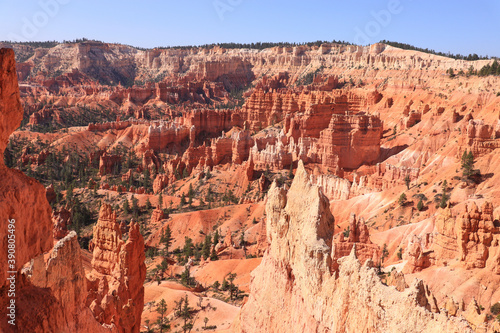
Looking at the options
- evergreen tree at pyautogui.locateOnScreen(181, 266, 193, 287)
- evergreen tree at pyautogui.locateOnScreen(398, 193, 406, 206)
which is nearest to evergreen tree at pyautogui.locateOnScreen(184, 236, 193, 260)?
evergreen tree at pyautogui.locateOnScreen(181, 266, 193, 287)

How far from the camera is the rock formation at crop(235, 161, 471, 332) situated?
11.5 metres

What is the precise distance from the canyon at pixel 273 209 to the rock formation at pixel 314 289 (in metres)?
0.06

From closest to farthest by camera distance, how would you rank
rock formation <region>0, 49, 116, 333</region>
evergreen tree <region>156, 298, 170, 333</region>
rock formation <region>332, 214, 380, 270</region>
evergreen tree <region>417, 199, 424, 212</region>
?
1. rock formation <region>0, 49, 116, 333</region>
2. evergreen tree <region>156, 298, 170, 333</region>
3. rock formation <region>332, 214, 380, 270</region>
4. evergreen tree <region>417, 199, 424, 212</region>

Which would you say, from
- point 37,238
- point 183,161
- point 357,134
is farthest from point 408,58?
point 37,238

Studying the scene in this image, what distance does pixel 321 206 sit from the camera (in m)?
16.6

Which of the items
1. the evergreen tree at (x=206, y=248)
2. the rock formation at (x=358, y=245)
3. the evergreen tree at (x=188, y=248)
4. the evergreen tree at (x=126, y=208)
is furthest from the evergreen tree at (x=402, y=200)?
the evergreen tree at (x=126, y=208)

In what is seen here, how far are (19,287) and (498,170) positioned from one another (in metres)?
41.9

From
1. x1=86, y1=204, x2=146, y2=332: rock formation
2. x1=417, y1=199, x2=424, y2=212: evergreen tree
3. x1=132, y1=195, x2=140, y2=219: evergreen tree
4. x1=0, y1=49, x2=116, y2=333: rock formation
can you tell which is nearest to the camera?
x1=0, y1=49, x2=116, y2=333: rock formation

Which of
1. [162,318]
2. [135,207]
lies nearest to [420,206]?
[162,318]

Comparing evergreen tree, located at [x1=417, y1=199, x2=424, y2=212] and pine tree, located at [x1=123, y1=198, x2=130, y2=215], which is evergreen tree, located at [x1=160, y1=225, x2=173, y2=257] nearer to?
pine tree, located at [x1=123, y1=198, x2=130, y2=215]

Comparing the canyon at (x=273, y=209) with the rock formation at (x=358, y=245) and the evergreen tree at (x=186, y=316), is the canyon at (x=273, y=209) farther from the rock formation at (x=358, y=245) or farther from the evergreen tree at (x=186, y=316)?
the evergreen tree at (x=186, y=316)

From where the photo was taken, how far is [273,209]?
18.8 meters

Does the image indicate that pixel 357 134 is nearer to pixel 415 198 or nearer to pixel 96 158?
pixel 415 198

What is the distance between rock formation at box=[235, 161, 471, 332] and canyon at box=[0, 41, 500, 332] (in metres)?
0.06
